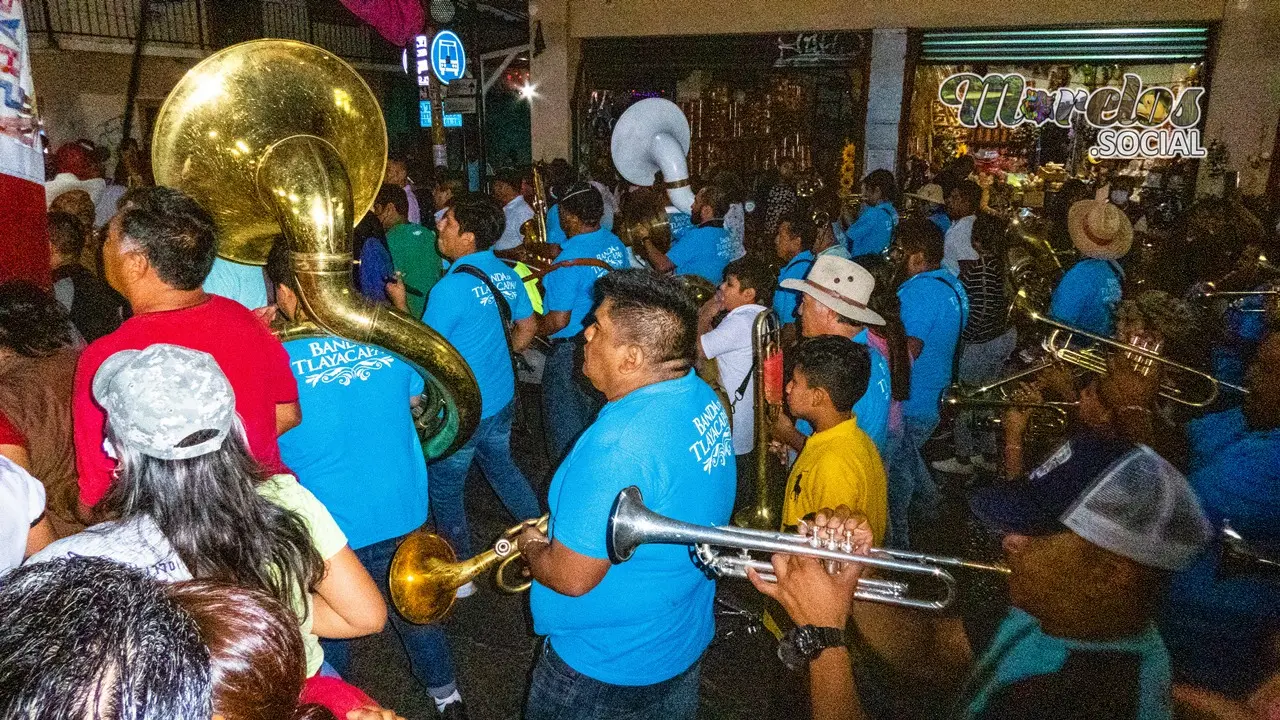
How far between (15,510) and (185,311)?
877 mm

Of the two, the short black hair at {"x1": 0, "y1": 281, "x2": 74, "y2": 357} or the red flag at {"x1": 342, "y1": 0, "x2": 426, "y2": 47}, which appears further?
the red flag at {"x1": 342, "y1": 0, "x2": 426, "y2": 47}

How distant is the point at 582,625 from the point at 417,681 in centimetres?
196

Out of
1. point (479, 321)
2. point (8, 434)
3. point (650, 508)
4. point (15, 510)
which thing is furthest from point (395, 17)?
point (650, 508)

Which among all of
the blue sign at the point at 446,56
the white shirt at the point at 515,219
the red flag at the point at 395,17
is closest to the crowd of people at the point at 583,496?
the white shirt at the point at 515,219

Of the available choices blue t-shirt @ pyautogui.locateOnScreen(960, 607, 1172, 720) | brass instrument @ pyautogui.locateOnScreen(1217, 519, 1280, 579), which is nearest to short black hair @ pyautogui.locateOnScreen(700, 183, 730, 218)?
brass instrument @ pyautogui.locateOnScreen(1217, 519, 1280, 579)

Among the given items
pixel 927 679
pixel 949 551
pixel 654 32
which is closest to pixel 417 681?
pixel 927 679

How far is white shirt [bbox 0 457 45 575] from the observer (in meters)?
1.64

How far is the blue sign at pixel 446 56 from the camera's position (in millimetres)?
13211

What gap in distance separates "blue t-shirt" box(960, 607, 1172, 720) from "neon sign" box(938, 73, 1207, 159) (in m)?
11.3

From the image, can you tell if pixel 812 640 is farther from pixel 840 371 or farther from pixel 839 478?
pixel 840 371

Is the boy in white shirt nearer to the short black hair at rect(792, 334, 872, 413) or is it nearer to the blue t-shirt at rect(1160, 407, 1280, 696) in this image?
the short black hair at rect(792, 334, 872, 413)

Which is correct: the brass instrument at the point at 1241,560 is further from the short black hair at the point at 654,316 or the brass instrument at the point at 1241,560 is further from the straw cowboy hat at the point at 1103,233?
the straw cowboy hat at the point at 1103,233

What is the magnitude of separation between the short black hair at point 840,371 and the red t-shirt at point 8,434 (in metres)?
2.52

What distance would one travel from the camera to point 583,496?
1.95 meters
